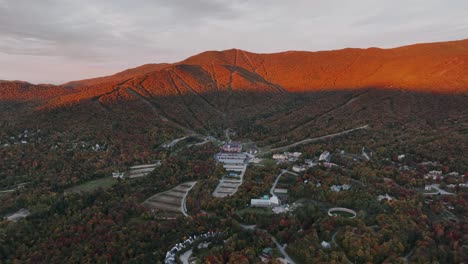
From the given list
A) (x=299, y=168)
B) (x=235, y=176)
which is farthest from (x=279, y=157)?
(x=235, y=176)

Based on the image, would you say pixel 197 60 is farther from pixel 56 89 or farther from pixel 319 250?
pixel 319 250

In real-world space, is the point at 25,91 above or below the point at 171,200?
above

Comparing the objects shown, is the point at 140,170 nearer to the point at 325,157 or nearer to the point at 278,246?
the point at 278,246

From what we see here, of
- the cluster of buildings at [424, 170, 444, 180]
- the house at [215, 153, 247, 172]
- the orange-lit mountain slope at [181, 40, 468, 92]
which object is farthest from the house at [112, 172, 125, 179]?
the orange-lit mountain slope at [181, 40, 468, 92]

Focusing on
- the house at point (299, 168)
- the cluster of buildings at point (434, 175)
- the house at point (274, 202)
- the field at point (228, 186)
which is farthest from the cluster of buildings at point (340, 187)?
the field at point (228, 186)

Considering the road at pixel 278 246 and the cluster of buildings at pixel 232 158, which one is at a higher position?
the cluster of buildings at pixel 232 158

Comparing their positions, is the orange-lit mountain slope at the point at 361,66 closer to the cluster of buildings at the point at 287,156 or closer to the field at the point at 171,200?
the cluster of buildings at the point at 287,156

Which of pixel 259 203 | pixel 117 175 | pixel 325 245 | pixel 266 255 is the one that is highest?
pixel 117 175
